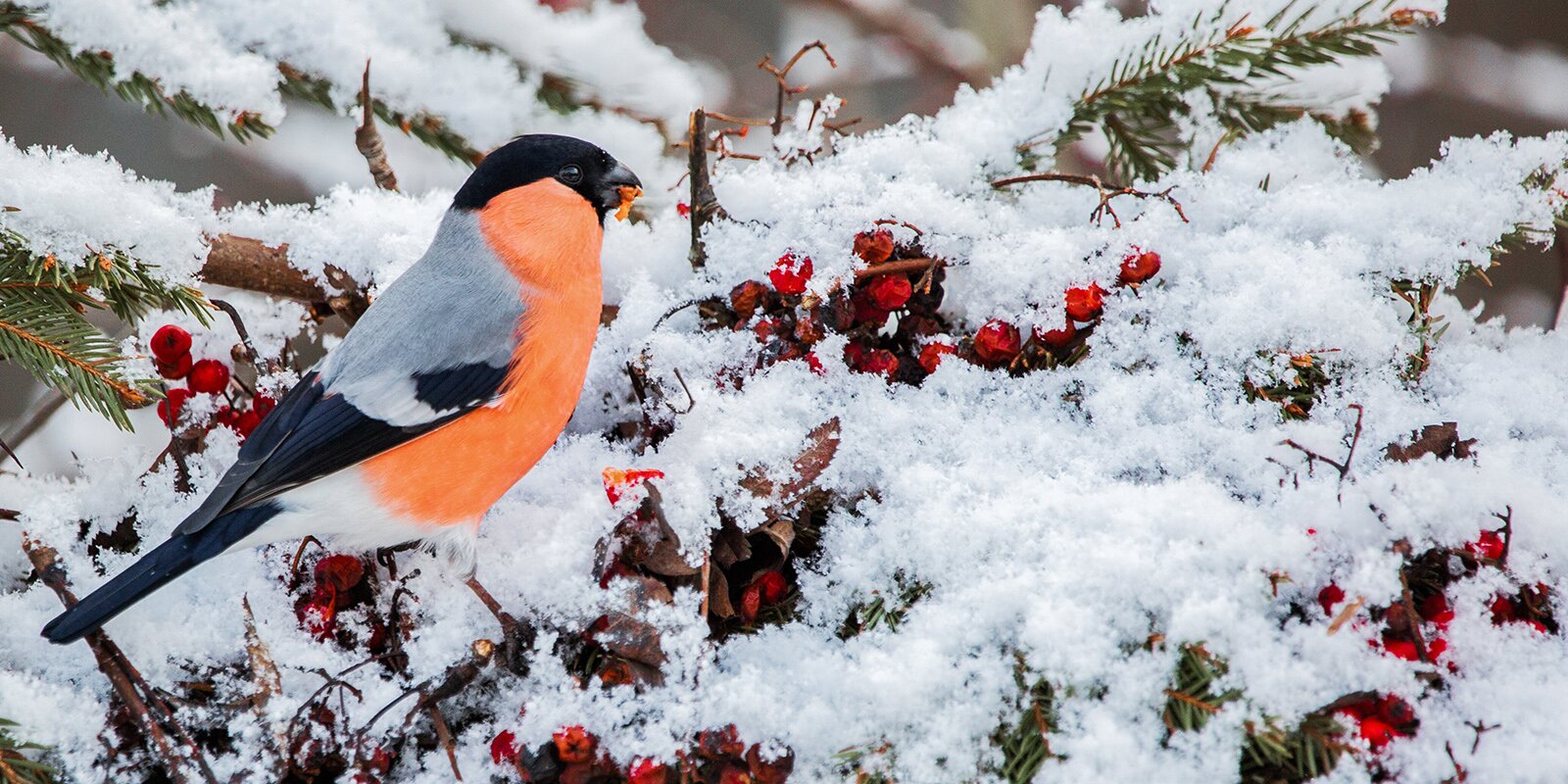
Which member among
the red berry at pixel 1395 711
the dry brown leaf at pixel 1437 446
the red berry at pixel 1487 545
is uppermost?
the dry brown leaf at pixel 1437 446

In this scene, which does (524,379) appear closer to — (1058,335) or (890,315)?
(890,315)

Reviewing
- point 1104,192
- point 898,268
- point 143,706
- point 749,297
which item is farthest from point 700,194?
point 143,706

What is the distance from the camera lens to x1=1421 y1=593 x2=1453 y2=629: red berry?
0.93m

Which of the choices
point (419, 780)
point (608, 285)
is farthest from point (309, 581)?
point (608, 285)

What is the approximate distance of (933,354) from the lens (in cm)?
134

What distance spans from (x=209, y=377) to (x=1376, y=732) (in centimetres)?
148

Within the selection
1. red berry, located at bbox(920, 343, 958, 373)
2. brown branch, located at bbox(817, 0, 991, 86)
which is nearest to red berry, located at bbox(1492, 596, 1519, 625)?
red berry, located at bbox(920, 343, 958, 373)

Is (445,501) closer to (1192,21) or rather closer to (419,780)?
(419,780)

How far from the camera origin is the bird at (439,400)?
1211 mm

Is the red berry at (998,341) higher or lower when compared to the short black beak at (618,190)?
lower

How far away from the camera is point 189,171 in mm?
4016

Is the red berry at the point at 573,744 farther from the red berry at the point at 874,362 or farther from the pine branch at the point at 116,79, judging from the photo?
the pine branch at the point at 116,79

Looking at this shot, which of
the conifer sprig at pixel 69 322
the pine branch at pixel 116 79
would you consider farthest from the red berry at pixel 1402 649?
the pine branch at pixel 116 79

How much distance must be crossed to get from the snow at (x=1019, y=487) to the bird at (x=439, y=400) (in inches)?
2.8
